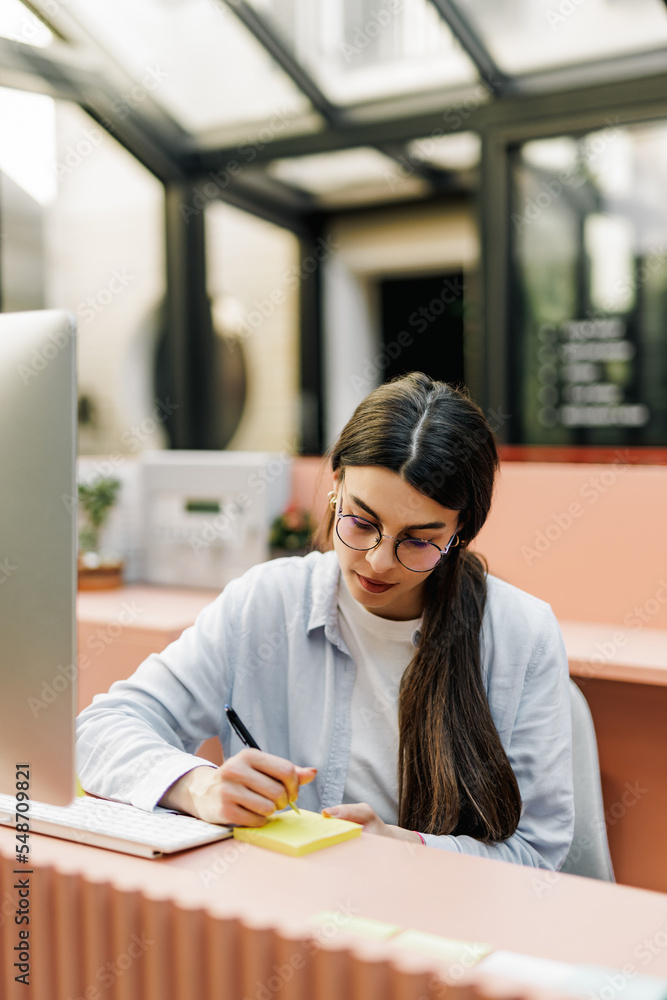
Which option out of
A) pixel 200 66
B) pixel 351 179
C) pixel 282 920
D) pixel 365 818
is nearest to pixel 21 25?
pixel 200 66

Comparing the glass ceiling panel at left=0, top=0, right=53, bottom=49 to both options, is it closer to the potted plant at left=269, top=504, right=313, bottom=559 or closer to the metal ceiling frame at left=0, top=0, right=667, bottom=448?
the metal ceiling frame at left=0, top=0, right=667, bottom=448

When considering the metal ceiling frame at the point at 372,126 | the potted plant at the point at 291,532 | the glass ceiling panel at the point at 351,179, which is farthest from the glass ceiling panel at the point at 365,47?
the potted plant at the point at 291,532

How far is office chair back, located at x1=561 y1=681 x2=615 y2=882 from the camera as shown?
1.42m

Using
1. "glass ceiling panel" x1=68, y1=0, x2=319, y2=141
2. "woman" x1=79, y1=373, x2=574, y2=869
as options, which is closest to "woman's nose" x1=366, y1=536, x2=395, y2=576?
"woman" x1=79, y1=373, x2=574, y2=869

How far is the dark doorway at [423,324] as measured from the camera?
514cm

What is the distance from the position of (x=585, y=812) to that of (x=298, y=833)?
621 millimetres

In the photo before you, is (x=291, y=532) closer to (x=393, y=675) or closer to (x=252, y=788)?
(x=393, y=675)

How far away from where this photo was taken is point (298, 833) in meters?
0.98

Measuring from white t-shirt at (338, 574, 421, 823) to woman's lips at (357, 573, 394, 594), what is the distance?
0.34ft

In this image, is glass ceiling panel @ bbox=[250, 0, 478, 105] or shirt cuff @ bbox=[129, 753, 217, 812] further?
glass ceiling panel @ bbox=[250, 0, 478, 105]

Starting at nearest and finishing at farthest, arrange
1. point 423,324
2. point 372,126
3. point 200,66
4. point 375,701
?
point 375,701, point 372,126, point 200,66, point 423,324

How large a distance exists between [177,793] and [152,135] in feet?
13.1

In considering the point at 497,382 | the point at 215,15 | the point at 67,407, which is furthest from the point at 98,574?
the point at 215,15

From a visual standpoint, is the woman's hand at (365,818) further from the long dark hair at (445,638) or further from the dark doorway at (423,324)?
the dark doorway at (423,324)
